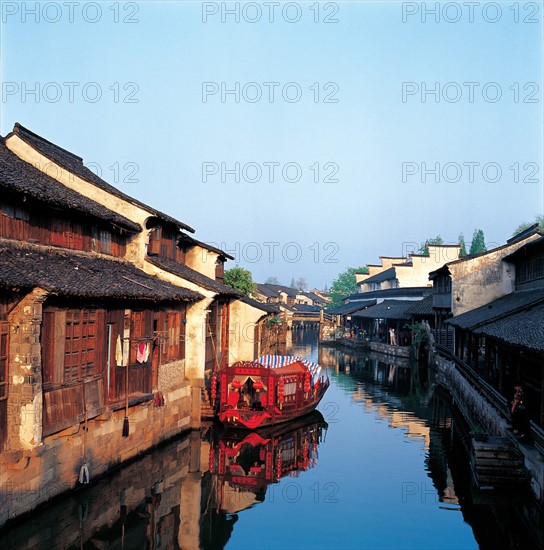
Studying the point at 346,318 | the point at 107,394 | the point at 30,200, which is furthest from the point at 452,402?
the point at 346,318

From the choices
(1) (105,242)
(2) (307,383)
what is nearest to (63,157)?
(1) (105,242)

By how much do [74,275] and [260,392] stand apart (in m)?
11.8

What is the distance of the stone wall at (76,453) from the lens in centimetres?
1274

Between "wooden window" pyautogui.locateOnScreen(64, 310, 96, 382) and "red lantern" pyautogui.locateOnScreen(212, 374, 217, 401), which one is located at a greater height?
"wooden window" pyautogui.locateOnScreen(64, 310, 96, 382)

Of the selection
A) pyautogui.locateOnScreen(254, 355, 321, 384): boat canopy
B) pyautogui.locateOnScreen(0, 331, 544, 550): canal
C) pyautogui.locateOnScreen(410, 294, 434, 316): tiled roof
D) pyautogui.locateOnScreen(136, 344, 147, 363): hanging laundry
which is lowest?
pyautogui.locateOnScreen(0, 331, 544, 550): canal

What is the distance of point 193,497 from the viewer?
56.1 ft

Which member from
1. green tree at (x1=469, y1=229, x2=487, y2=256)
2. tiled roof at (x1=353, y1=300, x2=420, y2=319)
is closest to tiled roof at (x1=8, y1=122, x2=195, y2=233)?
tiled roof at (x1=353, y1=300, x2=420, y2=319)

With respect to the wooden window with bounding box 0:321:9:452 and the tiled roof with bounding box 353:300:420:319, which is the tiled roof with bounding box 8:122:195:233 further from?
the tiled roof with bounding box 353:300:420:319

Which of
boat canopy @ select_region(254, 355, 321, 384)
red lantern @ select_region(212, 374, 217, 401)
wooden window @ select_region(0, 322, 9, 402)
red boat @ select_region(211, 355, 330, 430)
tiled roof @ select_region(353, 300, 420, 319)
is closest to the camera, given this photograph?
wooden window @ select_region(0, 322, 9, 402)

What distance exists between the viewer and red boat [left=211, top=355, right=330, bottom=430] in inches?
922

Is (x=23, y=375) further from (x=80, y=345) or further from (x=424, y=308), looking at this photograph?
(x=424, y=308)

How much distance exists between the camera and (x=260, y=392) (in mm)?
25297

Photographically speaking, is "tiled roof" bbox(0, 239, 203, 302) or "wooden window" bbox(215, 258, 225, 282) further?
"wooden window" bbox(215, 258, 225, 282)

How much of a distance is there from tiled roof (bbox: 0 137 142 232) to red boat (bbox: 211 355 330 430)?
6923 mm
